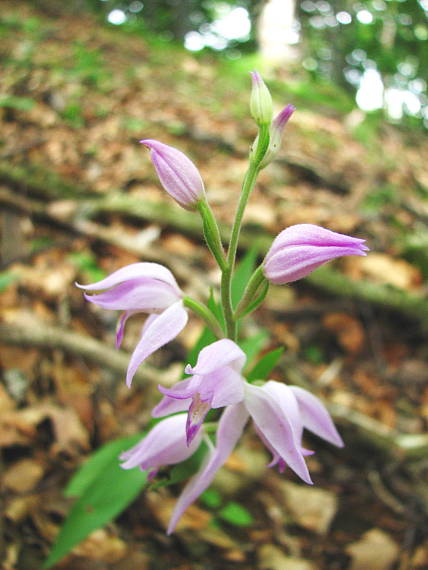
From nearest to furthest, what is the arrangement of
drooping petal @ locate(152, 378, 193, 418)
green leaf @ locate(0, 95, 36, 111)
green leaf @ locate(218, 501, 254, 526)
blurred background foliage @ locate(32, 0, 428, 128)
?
drooping petal @ locate(152, 378, 193, 418) < green leaf @ locate(218, 501, 254, 526) < green leaf @ locate(0, 95, 36, 111) < blurred background foliage @ locate(32, 0, 428, 128)

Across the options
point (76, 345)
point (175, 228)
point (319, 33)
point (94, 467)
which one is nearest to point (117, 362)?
point (76, 345)

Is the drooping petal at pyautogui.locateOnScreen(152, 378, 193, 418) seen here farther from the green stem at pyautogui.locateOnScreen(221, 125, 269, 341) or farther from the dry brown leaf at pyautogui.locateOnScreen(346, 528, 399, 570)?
the dry brown leaf at pyautogui.locateOnScreen(346, 528, 399, 570)

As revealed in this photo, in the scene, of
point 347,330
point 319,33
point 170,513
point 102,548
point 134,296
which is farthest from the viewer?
point 319,33

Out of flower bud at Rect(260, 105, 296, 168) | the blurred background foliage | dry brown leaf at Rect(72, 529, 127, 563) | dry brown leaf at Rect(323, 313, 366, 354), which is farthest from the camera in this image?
the blurred background foliage

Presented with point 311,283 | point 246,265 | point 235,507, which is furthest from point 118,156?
point 235,507

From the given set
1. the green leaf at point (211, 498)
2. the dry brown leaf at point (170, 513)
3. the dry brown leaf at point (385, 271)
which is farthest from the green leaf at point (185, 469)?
the dry brown leaf at point (385, 271)

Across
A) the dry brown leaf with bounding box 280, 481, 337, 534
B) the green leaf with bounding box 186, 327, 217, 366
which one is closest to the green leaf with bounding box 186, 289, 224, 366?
the green leaf with bounding box 186, 327, 217, 366

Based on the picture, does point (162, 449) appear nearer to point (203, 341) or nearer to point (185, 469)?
point (185, 469)
